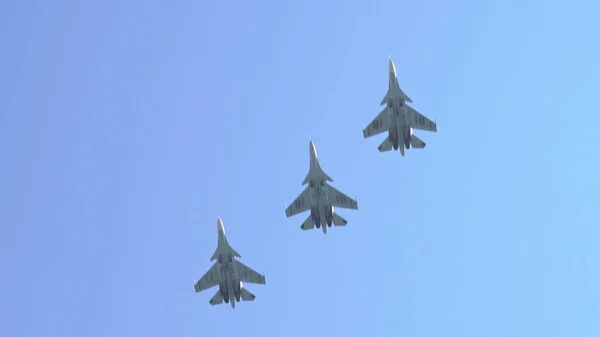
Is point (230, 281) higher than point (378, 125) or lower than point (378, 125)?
lower

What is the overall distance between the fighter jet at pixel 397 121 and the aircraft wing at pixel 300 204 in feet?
33.4

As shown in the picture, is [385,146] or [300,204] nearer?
[300,204]

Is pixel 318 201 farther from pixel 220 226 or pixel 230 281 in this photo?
pixel 230 281

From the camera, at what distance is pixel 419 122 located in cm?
16912

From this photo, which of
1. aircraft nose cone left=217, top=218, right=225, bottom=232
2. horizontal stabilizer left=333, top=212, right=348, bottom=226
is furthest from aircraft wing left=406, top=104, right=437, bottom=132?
aircraft nose cone left=217, top=218, right=225, bottom=232

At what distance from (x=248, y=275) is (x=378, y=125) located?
23244 millimetres

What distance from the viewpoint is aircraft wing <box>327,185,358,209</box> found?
168625mm

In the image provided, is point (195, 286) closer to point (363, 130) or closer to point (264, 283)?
point (264, 283)

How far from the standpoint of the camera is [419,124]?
169m

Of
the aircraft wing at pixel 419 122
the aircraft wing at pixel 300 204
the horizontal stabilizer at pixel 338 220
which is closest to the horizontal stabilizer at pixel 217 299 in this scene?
the aircraft wing at pixel 300 204

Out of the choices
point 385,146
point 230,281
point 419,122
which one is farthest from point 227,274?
point 419,122

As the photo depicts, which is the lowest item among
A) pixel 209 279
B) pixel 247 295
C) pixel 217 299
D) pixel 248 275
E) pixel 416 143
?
pixel 217 299

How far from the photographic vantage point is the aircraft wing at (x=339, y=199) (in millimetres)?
168625

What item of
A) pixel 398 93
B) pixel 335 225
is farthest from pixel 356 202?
pixel 398 93
